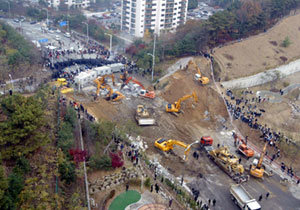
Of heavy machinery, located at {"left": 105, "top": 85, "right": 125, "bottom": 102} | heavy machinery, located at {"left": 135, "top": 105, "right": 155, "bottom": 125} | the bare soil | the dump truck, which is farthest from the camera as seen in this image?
the bare soil

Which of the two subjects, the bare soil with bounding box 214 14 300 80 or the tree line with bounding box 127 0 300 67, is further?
the tree line with bounding box 127 0 300 67

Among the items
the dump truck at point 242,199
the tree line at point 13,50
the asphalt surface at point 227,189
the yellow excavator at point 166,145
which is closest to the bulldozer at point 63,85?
the tree line at point 13,50

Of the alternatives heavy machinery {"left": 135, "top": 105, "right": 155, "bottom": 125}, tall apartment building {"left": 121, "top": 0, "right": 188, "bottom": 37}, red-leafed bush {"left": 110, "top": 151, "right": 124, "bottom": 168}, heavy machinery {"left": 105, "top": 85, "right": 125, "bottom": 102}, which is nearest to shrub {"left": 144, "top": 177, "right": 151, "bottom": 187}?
red-leafed bush {"left": 110, "top": 151, "right": 124, "bottom": 168}

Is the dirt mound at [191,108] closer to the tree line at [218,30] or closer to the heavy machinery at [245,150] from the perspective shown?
the heavy machinery at [245,150]

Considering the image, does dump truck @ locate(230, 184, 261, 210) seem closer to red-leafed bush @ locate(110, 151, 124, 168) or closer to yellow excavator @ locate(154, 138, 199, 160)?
yellow excavator @ locate(154, 138, 199, 160)

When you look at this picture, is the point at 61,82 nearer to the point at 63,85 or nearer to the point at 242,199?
the point at 63,85

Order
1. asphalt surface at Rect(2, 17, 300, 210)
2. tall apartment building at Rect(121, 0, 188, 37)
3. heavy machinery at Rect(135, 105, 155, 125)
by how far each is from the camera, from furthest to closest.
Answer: tall apartment building at Rect(121, 0, 188, 37), heavy machinery at Rect(135, 105, 155, 125), asphalt surface at Rect(2, 17, 300, 210)
